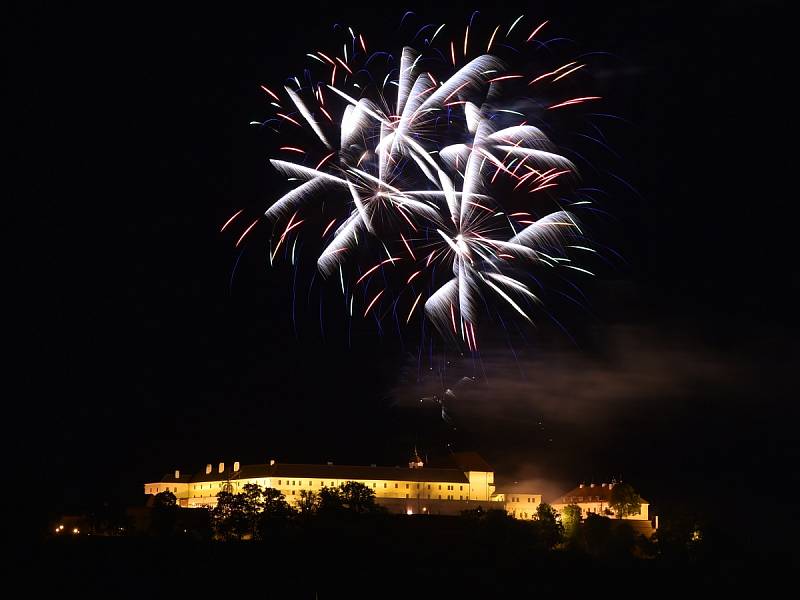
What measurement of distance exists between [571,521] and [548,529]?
4.25 metres

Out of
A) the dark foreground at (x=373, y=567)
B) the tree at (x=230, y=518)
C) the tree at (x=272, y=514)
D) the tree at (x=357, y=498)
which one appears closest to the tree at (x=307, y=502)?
the tree at (x=272, y=514)

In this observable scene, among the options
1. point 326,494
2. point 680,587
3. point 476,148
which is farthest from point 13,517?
point 476,148

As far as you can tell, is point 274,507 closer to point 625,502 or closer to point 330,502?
point 330,502

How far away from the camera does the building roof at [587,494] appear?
83.5m

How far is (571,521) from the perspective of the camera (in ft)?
237

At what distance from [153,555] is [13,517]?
1166 centimetres

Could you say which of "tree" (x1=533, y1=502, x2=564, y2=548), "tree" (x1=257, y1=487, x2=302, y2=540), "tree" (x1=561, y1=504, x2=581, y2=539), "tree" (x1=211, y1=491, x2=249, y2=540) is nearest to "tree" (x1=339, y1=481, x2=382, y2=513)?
"tree" (x1=257, y1=487, x2=302, y2=540)

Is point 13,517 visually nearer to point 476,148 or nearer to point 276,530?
point 276,530

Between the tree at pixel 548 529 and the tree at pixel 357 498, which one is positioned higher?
the tree at pixel 357 498

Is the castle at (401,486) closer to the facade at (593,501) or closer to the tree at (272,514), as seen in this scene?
the facade at (593,501)

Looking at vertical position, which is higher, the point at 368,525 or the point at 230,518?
the point at 230,518

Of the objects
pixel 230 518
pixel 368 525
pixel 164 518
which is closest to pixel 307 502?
pixel 230 518

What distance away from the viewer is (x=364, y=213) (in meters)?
37.3

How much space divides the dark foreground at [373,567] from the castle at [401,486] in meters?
16.7
